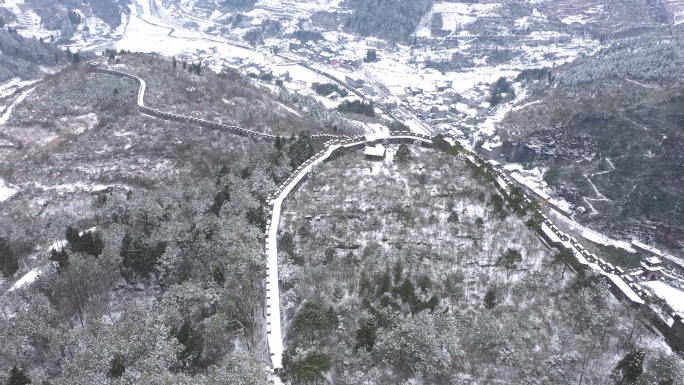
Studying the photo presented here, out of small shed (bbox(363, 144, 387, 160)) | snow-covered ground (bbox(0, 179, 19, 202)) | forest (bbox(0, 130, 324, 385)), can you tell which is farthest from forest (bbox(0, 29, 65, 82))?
small shed (bbox(363, 144, 387, 160))

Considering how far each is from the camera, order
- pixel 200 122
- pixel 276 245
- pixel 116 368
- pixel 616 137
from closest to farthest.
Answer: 1. pixel 116 368
2. pixel 276 245
3. pixel 200 122
4. pixel 616 137

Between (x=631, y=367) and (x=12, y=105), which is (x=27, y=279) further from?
(x=12, y=105)

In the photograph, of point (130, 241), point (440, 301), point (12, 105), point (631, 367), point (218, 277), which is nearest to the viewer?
point (631, 367)

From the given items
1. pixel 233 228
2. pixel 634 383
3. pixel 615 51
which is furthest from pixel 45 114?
pixel 615 51

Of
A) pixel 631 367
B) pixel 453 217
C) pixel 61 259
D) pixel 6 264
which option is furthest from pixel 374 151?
pixel 6 264

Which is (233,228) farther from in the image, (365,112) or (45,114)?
(365,112)

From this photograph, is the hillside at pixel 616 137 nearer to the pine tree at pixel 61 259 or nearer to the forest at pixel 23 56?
the pine tree at pixel 61 259

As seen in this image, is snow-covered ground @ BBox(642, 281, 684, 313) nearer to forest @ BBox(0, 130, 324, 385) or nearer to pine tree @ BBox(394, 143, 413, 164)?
pine tree @ BBox(394, 143, 413, 164)

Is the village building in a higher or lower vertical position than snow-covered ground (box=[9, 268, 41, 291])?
lower

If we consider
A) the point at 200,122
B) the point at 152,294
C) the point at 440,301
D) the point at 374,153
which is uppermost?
the point at 374,153

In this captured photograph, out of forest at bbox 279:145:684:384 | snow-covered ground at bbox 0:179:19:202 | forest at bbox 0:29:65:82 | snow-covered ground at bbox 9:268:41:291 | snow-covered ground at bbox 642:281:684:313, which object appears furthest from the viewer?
forest at bbox 0:29:65:82

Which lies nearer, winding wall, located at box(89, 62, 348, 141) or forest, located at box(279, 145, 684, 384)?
forest, located at box(279, 145, 684, 384)
